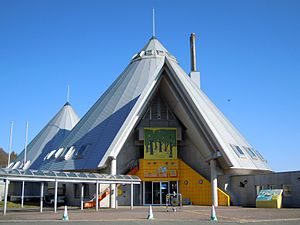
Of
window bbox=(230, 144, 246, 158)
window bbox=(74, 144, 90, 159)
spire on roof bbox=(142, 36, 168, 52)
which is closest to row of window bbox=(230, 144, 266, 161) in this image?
window bbox=(230, 144, 246, 158)

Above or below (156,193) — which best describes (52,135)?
above

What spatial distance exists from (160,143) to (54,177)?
1456 cm

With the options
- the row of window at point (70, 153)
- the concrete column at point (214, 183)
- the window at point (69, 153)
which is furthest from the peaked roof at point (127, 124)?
the concrete column at point (214, 183)

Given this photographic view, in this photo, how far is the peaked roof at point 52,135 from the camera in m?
47.7

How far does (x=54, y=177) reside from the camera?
23984 mm

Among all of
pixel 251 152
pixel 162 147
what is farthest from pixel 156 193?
pixel 251 152

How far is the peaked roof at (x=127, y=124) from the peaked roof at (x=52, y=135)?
9.55 metres

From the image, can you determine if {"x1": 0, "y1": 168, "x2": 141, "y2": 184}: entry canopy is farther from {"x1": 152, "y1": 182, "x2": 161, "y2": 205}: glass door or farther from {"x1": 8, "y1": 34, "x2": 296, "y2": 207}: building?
{"x1": 152, "y1": 182, "x2": 161, "y2": 205}: glass door

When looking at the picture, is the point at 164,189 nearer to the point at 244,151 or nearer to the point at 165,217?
the point at 244,151

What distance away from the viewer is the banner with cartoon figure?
118ft

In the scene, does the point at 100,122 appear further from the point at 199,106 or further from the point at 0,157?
the point at 0,157

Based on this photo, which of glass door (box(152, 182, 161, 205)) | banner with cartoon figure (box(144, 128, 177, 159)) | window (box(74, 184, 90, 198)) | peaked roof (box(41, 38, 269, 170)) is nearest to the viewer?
peaked roof (box(41, 38, 269, 170))

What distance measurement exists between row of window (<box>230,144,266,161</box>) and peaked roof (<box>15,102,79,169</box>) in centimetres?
2348

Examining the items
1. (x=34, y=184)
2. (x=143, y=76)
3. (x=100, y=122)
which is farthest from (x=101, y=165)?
(x=34, y=184)
